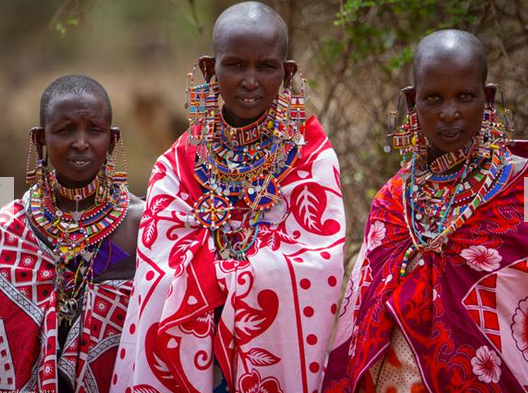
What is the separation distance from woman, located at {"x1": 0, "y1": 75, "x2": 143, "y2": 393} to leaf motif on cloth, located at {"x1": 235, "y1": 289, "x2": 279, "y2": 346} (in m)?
0.76

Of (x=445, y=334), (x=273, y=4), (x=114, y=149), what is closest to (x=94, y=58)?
(x=273, y=4)

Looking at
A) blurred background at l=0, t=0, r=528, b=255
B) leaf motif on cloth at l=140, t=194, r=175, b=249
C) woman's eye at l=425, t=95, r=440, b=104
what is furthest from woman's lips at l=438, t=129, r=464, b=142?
blurred background at l=0, t=0, r=528, b=255

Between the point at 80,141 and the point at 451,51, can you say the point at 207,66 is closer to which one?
the point at 80,141

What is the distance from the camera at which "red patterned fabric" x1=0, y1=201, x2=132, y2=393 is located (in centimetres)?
438

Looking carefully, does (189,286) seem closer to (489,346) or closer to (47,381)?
(47,381)

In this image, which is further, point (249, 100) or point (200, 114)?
point (200, 114)

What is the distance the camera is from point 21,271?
4512 mm

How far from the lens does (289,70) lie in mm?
4387

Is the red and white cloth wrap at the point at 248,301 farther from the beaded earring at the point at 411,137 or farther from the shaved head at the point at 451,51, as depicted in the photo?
the shaved head at the point at 451,51

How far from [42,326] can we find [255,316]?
109 cm

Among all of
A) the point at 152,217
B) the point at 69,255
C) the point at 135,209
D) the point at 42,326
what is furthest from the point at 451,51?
the point at 42,326

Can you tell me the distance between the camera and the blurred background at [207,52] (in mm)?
6539

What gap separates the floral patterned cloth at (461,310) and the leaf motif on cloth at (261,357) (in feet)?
1.05

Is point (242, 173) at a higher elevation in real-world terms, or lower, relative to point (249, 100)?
lower
